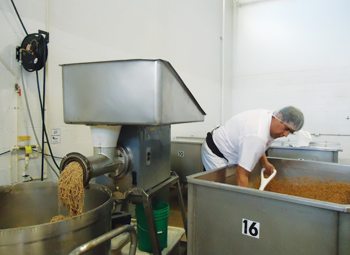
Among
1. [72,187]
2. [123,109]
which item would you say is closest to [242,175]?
[123,109]

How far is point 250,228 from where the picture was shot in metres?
0.89

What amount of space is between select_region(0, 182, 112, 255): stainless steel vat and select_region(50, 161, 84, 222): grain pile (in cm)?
8

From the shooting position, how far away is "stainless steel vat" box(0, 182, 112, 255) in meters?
0.71

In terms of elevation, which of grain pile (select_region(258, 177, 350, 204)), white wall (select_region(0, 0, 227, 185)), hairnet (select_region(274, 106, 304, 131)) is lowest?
grain pile (select_region(258, 177, 350, 204))

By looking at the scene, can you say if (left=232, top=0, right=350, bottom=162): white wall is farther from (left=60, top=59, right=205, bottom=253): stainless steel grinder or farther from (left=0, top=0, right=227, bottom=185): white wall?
(left=60, top=59, right=205, bottom=253): stainless steel grinder

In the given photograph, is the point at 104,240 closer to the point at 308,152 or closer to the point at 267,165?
the point at 267,165

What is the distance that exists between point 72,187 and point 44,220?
0.35 metres

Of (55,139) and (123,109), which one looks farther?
(55,139)

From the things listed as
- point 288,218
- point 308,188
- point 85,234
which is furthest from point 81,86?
point 308,188

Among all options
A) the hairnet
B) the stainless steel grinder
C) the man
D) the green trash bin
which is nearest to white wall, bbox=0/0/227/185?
the stainless steel grinder

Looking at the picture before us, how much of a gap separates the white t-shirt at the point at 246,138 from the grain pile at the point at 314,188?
0.93 feet

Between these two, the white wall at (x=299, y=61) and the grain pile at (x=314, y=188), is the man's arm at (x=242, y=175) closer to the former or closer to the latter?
the grain pile at (x=314, y=188)

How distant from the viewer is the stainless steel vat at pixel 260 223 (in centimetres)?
76

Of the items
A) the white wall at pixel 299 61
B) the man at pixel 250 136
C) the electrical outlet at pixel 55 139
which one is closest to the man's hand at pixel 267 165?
the man at pixel 250 136
